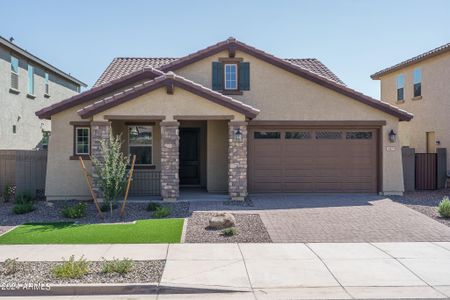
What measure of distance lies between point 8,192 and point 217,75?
8.94 meters

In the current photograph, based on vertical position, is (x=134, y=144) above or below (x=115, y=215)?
above

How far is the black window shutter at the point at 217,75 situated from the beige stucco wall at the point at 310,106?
0.93 m

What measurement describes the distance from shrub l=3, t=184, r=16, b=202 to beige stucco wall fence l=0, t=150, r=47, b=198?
0.74ft

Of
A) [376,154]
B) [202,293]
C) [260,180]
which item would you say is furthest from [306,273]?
[376,154]

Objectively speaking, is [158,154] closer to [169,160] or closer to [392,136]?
[169,160]

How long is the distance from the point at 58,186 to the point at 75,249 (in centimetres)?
720

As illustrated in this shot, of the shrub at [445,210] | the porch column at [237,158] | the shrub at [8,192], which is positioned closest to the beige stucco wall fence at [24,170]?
the shrub at [8,192]

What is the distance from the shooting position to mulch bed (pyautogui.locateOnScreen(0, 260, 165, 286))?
7.10m

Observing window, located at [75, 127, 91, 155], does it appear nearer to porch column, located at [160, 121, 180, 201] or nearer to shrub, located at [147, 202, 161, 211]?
porch column, located at [160, 121, 180, 201]

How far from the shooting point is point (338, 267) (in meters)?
7.90

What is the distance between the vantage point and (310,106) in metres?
17.0


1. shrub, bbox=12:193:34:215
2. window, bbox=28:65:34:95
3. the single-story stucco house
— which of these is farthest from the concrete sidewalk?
window, bbox=28:65:34:95

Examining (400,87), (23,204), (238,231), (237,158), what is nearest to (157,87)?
(237,158)

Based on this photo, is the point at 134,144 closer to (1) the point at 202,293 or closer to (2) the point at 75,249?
(2) the point at 75,249
